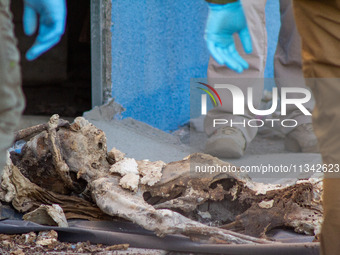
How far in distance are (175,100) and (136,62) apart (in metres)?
0.76

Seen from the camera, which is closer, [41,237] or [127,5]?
[41,237]

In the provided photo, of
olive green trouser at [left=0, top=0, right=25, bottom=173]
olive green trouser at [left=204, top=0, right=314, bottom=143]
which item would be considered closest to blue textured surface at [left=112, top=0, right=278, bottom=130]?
olive green trouser at [left=204, top=0, right=314, bottom=143]

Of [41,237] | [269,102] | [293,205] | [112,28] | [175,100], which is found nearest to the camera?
[41,237]

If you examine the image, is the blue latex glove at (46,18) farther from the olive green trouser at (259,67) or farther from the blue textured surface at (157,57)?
the blue textured surface at (157,57)

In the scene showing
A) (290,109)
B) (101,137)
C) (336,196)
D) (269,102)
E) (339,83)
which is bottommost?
(269,102)

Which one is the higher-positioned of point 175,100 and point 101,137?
point 101,137

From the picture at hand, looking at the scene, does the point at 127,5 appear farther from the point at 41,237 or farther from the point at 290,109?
the point at 41,237

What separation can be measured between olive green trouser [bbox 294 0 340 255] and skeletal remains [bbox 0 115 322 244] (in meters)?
0.62

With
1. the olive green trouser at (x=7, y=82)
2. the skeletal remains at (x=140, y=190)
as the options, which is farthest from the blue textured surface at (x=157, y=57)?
the olive green trouser at (x=7, y=82)

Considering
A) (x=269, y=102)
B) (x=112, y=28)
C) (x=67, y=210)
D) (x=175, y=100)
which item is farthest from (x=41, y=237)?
(x=269, y=102)

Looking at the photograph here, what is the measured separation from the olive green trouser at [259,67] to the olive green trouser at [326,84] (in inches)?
78.5

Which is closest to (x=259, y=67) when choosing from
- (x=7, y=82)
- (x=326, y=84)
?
(x=326, y=84)

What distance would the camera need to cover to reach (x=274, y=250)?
1.79 m

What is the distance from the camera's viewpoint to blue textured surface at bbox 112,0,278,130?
3984mm
